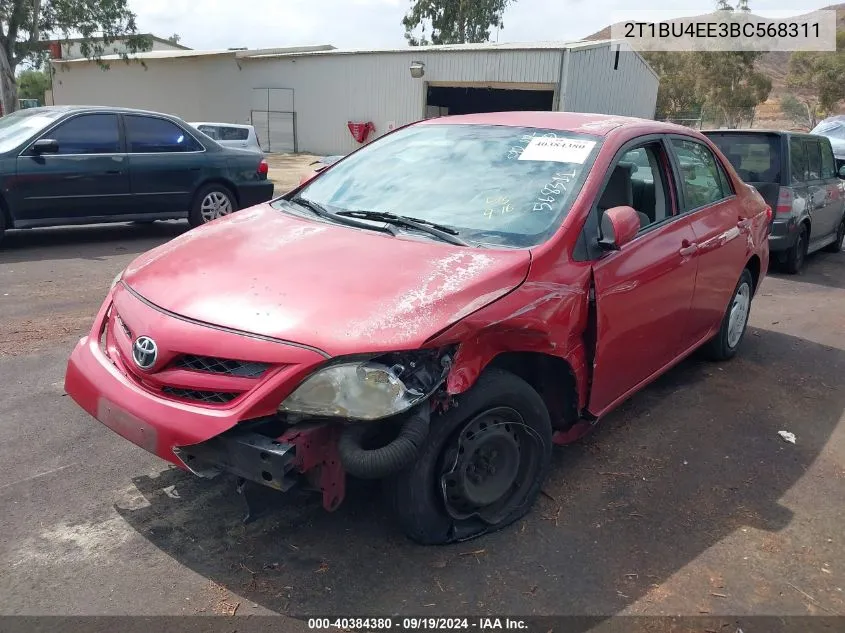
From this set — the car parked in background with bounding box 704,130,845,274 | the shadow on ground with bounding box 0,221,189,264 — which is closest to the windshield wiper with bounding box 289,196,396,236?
the shadow on ground with bounding box 0,221,189,264

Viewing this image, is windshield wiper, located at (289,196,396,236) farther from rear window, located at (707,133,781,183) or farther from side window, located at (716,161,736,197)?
rear window, located at (707,133,781,183)

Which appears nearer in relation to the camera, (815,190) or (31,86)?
(815,190)

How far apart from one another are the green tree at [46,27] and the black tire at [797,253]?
70.7 feet

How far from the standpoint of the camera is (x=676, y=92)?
41406 millimetres

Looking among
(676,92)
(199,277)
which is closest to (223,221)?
(199,277)

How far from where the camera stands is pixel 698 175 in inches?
178

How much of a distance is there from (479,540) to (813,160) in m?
8.20

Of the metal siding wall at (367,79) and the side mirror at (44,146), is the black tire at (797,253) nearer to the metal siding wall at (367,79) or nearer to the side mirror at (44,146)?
the side mirror at (44,146)

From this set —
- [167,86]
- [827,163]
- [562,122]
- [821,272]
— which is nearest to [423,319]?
[562,122]

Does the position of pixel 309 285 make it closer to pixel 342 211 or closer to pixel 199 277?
pixel 199 277

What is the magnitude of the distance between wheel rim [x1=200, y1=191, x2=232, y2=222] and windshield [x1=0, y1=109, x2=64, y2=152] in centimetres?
197

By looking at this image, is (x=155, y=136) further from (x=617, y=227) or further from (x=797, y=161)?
(x=797, y=161)

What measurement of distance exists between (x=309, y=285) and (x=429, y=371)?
1.95 ft

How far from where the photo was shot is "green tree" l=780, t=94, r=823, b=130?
135 feet
